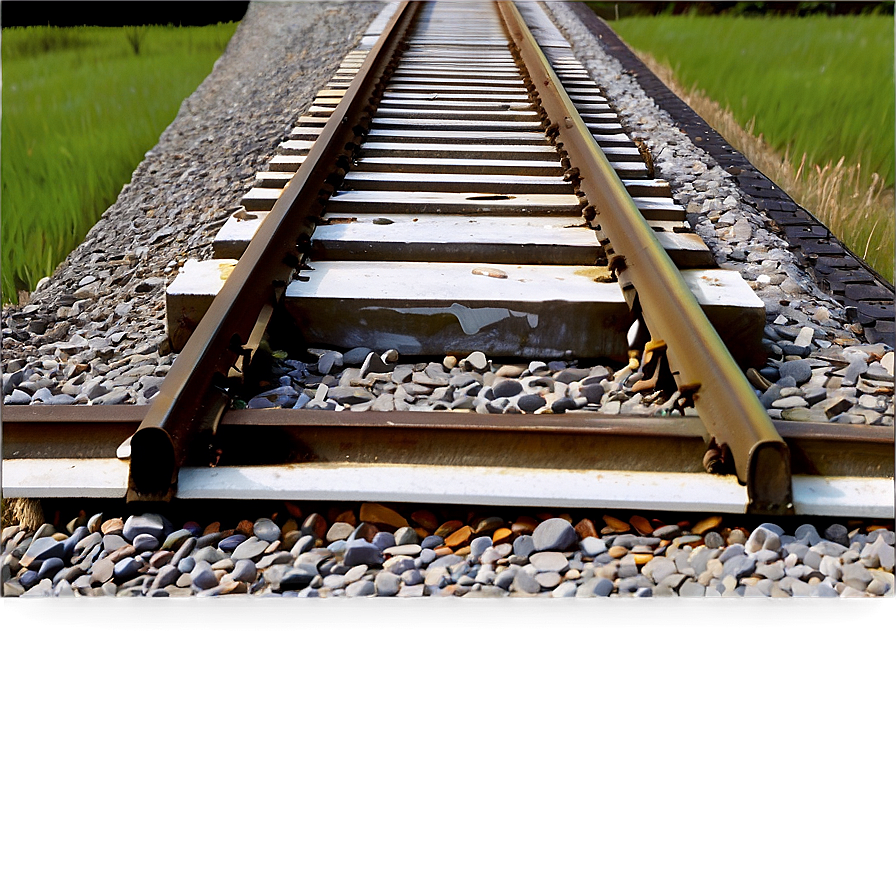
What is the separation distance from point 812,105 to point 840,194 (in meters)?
1.16

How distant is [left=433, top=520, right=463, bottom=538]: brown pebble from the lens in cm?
159

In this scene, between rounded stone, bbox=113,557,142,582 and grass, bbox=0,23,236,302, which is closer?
rounded stone, bbox=113,557,142,582

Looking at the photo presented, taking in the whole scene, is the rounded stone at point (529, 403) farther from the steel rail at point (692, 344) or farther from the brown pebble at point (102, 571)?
the brown pebble at point (102, 571)

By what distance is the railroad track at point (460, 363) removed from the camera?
1633 mm

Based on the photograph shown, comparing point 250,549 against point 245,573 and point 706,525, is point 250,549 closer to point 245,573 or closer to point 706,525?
point 245,573

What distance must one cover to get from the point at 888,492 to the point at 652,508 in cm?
45

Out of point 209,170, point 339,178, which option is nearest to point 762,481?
point 339,178

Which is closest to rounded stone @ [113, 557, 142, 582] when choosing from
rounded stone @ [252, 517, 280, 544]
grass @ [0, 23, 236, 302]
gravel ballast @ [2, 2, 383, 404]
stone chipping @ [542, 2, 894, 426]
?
rounded stone @ [252, 517, 280, 544]

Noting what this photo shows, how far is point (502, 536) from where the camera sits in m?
1.57

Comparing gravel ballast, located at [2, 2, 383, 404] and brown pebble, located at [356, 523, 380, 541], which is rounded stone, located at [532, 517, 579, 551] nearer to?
brown pebble, located at [356, 523, 380, 541]

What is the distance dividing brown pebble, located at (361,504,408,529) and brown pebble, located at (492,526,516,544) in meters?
0.17

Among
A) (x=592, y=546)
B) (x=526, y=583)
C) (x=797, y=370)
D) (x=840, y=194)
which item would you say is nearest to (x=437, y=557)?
(x=526, y=583)

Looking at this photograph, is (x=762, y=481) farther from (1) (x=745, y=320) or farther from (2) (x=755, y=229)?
(2) (x=755, y=229)

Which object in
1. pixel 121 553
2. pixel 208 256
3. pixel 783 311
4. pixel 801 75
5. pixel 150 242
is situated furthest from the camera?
pixel 801 75
